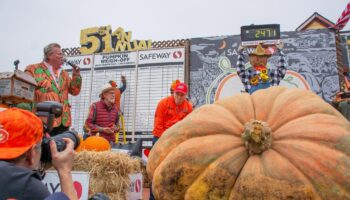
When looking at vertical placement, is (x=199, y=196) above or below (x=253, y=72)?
below

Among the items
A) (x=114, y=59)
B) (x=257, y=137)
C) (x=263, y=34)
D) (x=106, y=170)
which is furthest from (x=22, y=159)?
(x=114, y=59)

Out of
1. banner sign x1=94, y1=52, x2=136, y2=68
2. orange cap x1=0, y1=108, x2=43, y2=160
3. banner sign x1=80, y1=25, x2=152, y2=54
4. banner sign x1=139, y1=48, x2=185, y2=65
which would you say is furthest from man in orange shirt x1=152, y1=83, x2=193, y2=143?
banner sign x1=80, y1=25, x2=152, y2=54

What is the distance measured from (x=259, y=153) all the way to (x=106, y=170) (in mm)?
2014

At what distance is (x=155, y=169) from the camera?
5.71 feet

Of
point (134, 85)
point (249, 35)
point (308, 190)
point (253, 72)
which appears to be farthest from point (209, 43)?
point (308, 190)

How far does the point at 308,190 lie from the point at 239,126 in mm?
438

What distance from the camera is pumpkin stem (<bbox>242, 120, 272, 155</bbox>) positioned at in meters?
1.46

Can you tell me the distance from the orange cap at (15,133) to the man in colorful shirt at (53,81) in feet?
Answer: 7.57

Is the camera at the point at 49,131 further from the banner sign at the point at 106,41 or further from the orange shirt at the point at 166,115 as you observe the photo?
the banner sign at the point at 106,41

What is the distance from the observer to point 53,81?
3770mm

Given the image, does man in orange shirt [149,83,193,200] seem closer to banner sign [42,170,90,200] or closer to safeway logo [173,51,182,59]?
banner sign [42,170,90,200]

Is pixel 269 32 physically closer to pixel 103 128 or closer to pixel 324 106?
pixel 103 128

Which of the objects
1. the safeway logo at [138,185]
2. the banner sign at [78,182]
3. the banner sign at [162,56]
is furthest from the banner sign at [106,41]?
the banner sign at [78,182]

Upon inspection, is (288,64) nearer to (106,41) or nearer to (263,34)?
(263,34)
